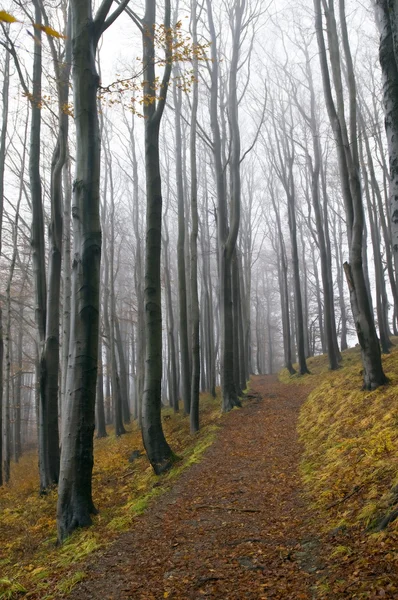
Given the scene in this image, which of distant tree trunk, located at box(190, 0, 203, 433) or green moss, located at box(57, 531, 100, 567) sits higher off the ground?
distant tree trunk, located at box(190, 0, 203, 433)

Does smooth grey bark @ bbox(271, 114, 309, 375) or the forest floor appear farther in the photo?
smooth grey bark @ bbox(271, 114, 309, 375)

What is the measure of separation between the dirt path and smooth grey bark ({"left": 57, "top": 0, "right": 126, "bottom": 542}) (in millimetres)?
971

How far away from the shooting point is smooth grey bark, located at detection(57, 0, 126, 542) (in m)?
5.69

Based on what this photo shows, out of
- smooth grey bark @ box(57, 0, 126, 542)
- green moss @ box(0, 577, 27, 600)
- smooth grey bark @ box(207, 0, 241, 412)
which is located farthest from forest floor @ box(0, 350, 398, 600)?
smooth grey bark @ box(207, 0, 241, 412)

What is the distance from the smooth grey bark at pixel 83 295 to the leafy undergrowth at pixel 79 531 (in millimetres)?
477

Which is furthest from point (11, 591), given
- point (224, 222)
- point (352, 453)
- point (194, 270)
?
point (224, 222)

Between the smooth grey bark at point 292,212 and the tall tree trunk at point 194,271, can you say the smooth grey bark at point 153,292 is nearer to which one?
the tall tree trunk at point 194,271

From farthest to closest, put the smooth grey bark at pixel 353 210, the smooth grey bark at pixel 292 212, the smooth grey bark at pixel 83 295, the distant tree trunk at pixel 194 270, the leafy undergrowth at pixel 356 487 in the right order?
the smooth grey bark at pixel 292 212 < the distant tree trunk at pixel 194 270 < the smooth grey bark at pixel 353 210 < the smooth grey bark at pixel 83 295 < the leafy undergrowth at pixel 356 487

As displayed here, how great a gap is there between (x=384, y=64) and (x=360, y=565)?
3.68 meters

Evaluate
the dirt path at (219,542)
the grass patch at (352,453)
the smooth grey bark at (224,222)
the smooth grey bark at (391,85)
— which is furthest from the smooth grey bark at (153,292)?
the smooth grey bark at (391,85)

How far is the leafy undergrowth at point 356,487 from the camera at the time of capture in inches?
122

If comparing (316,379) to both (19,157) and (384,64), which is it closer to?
(19,157)

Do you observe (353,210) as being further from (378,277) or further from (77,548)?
(77,548)

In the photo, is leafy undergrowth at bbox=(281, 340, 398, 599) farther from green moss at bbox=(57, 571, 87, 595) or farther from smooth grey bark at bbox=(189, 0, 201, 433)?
smooth grey bark at bbox=(189, 0, 201, 433)
